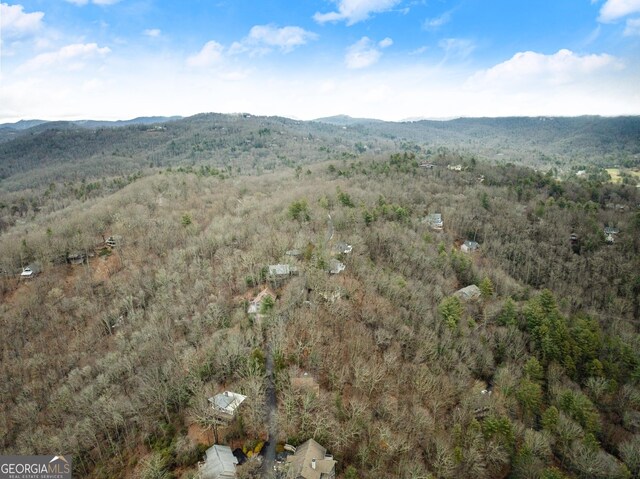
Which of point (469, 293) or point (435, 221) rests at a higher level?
point (435, 221)

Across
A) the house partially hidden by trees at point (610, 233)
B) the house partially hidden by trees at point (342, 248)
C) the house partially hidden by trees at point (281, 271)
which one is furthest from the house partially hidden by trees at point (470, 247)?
the house partially hidden by trees at point (281, 271)

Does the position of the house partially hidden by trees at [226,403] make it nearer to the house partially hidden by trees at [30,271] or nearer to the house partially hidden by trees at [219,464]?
the house partially hidden by trees at [219,464]

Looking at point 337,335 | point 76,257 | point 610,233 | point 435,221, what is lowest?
point 337,335

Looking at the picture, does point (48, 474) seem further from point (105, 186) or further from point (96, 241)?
point (105, 186)

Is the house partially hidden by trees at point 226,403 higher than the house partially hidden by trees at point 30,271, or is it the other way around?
the house partially hidden by trees at point 30,271

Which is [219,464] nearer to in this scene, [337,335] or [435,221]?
[337,335]

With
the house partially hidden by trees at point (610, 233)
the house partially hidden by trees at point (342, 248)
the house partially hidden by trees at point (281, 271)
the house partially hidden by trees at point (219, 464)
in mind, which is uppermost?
the house partially hidden by trees at point (342, 248)

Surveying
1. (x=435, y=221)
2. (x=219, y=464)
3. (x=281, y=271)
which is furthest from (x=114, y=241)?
(x=435, y=221)
